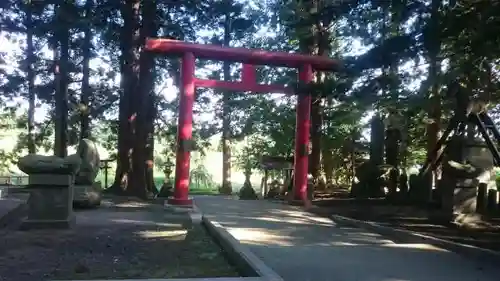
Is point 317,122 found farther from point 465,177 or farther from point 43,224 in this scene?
point 43,224

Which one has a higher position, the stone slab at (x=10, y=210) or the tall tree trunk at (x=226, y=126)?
the tall tree trunk at (x=226, y=126)

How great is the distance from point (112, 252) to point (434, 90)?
7.60m

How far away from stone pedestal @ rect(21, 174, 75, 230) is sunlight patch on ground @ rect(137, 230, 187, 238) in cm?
137

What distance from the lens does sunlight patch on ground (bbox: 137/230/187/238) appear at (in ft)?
26.9

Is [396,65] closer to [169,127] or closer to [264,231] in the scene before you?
[264,231]

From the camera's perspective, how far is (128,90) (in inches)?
624

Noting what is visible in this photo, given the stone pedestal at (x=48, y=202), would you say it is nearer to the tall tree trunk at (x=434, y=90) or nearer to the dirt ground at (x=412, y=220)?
the dirt ground at (x=412, y=220)

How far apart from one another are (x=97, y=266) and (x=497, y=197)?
8472 millimetres

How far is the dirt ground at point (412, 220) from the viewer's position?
318 inches

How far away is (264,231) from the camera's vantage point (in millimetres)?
8703

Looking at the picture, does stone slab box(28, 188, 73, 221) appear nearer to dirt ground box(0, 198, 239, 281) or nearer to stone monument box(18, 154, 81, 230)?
stone monument box(18, 154, 81, 230)

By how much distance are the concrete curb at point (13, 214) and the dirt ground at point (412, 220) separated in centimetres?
653

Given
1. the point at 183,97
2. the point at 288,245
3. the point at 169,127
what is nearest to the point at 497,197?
the point at 288,245

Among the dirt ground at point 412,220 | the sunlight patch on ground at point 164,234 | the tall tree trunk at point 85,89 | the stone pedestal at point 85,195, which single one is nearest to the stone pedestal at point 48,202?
the sunlight patch on ground at point 164,234
